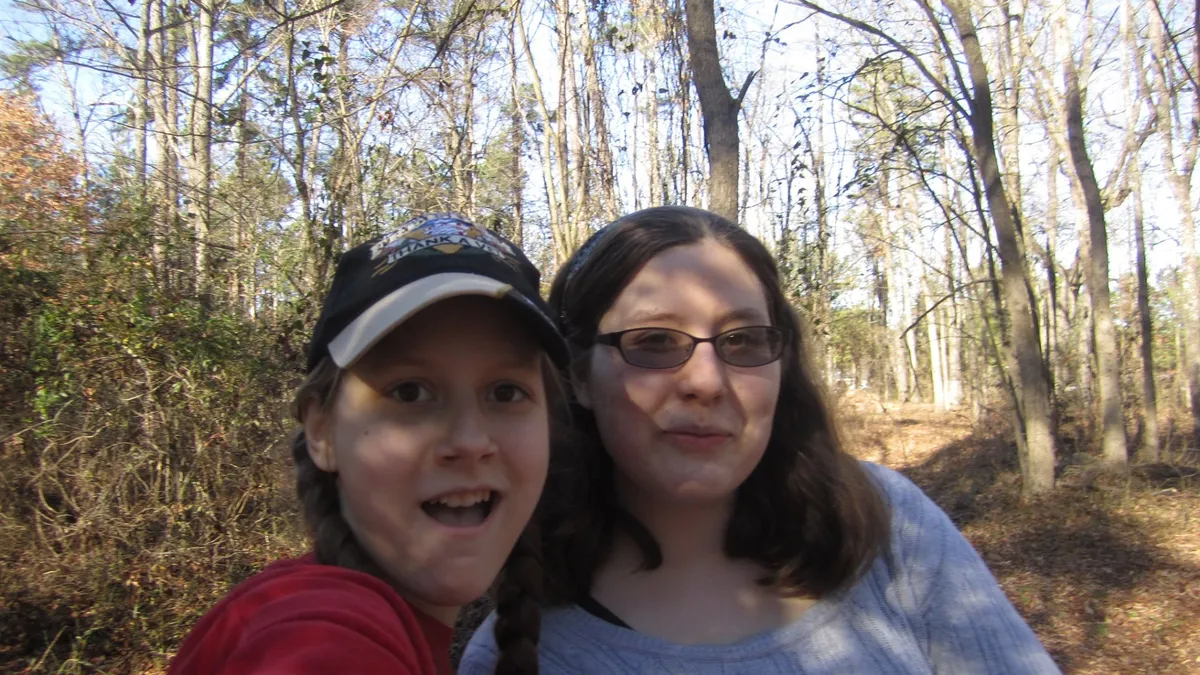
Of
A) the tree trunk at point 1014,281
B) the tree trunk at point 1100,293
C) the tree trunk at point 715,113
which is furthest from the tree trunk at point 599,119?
the tree trunk at point 1100,293

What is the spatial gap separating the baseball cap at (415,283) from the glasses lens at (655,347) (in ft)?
0.84

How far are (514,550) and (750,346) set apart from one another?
531mm

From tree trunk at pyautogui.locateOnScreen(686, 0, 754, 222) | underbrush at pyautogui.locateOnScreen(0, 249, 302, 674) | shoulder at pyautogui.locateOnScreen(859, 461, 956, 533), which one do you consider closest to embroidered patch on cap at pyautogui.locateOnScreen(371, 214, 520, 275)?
shoulder at pyautogui.locateOnScreen(859, 461, 956, 533)

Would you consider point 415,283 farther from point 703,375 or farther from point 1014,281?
point 1014,281

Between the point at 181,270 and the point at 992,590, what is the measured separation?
5.61 metres

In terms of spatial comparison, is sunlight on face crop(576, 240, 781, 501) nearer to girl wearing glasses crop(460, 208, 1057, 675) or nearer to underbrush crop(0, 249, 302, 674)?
girl wearing glasses crop(460, 208, 1057, 675)

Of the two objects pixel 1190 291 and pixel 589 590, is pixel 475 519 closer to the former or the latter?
pixel 589 590

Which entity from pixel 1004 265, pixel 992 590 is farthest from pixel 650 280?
pixel 1004 265

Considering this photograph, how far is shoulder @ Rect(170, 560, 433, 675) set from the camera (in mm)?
800

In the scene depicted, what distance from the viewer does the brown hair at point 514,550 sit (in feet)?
3.54

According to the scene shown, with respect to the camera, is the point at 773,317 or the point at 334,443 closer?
the point at 334,443

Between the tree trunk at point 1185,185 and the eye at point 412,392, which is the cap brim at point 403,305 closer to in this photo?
the eye at point 412,392

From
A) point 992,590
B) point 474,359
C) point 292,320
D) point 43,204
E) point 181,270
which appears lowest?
point 992,590

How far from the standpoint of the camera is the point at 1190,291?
12.6 meters
